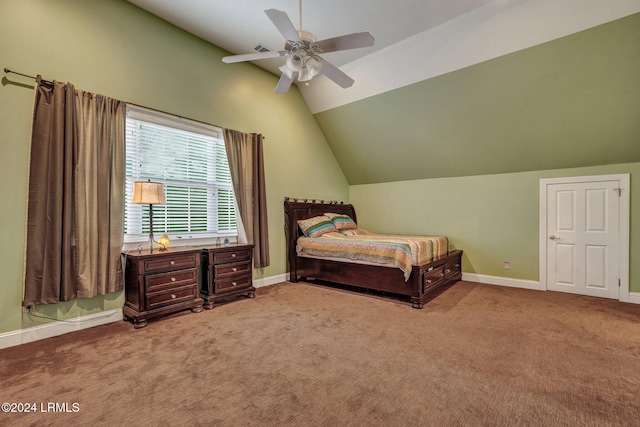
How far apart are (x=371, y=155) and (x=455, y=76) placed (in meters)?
2.00

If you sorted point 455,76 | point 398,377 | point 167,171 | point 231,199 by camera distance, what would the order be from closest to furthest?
point 398,377 → point 167,171 → point 455,76 → point 231,199

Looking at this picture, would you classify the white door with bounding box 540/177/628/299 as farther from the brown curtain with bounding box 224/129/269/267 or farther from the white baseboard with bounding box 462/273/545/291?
the brown curtain with bounding box 224/129/269/267

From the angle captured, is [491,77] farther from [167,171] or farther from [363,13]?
[167,171]

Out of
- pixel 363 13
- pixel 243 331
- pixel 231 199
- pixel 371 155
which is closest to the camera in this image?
pixel 243 331

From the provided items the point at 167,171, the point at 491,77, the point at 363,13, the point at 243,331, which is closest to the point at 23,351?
the point at 243,331

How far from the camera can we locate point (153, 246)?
3500 mm

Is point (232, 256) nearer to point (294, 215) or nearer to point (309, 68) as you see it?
point (294, 215)

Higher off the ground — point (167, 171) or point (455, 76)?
point (455, 76)

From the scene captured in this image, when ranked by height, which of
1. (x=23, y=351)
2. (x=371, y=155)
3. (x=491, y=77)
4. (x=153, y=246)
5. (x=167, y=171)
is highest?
(x=491, y=77)

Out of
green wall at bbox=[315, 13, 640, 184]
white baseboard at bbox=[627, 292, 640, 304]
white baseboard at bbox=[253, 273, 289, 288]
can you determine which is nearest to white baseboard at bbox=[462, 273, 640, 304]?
white baseboard at bbox=[627, 292, 640, 304]

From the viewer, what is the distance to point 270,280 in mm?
4758

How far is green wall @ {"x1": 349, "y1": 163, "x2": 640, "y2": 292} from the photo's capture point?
413 cm

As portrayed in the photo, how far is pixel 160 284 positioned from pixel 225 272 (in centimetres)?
77

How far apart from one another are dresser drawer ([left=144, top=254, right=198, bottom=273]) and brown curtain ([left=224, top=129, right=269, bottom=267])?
0.97 m
